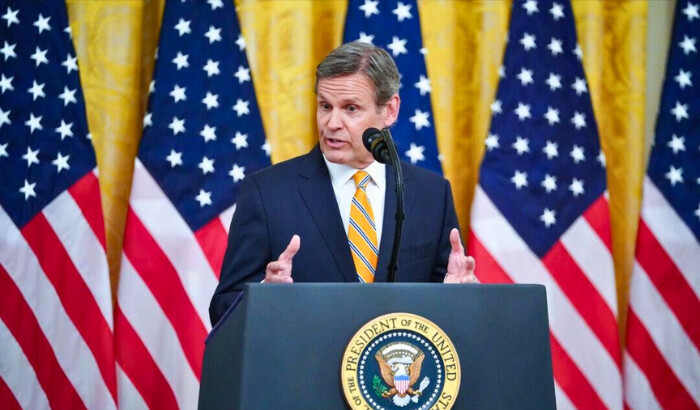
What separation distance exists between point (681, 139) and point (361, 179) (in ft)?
7.13

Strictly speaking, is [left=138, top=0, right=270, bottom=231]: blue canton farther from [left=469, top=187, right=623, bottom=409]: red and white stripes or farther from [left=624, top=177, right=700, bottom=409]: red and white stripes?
[left=624, top=177, right=700, bottom=409]: red and white stripes

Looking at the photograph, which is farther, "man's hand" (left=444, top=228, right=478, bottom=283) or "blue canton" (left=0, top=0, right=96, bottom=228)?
"blue canton" (left=0, top=0, right=96, bottom=228)

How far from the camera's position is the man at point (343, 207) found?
2.61 metres

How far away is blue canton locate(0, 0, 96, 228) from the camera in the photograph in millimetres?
3844

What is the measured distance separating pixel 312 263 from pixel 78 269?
1.62m

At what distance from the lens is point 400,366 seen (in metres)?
1.82

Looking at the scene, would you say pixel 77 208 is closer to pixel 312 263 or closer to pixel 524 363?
pixel 312 263

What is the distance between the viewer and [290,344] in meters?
1.80

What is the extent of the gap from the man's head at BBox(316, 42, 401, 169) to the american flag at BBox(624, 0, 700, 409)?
1.98 metres

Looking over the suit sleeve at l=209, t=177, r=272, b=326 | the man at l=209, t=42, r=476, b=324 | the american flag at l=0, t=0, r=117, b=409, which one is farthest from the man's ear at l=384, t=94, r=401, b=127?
the american flag at l=0, t=0, r=117, b=409

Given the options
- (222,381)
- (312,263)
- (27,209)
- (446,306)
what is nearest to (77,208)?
(27,209)

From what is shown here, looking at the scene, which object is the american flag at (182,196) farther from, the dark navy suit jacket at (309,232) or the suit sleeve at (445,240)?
the suit sleeve at (445,240)

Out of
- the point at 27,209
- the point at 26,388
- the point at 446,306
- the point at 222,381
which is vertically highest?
the point at 27,209

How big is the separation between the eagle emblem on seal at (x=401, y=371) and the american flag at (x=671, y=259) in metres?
2.71
